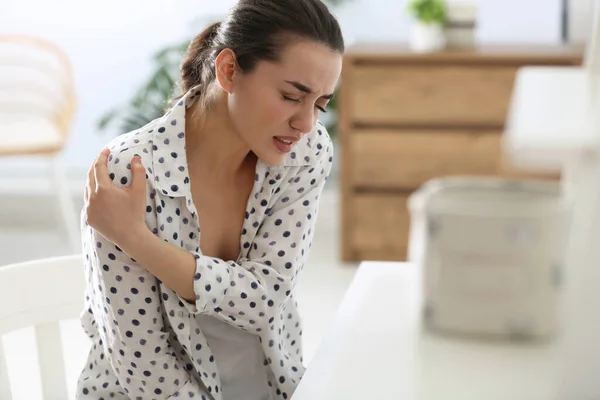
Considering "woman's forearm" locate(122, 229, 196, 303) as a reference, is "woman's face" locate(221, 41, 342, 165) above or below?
above

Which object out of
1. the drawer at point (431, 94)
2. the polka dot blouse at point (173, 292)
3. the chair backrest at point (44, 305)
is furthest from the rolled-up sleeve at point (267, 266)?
the drawer at point (431, 94)

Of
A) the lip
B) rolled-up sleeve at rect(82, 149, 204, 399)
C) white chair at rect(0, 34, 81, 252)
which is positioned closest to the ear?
the lip

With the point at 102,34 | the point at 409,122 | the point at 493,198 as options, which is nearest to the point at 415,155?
the point at 409,122

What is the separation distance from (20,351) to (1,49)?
1667 mm

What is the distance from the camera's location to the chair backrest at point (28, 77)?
413cm

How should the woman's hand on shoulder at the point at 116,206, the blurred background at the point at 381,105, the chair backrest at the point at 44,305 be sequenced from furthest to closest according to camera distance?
the blurred background at the point at 381,105 < the chair backrest at the point at 44,305 < the woman's hand on shoulder at the point at 116,206

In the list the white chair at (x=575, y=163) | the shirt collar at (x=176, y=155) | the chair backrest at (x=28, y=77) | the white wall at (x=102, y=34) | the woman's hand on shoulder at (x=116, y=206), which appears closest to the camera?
the white chair at (x=575, y=163)

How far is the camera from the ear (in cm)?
144

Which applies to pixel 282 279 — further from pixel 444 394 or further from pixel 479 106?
pixel 479 106

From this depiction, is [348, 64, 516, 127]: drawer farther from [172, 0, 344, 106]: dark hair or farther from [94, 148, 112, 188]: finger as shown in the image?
[94, 148, 112, 188]: finger

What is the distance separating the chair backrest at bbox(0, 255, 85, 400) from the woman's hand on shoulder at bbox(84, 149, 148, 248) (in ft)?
0.95

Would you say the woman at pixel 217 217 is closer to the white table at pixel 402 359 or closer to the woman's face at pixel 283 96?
the woman's face at pixel 283 96

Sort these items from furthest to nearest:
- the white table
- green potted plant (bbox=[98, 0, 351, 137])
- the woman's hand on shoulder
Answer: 1. green potted plant (bbox=[98, 0, 351, 137])
2. the woman's hand on shoulder
3. the white table

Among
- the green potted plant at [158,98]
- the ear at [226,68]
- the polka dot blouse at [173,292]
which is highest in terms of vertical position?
the ear at [226,68]
